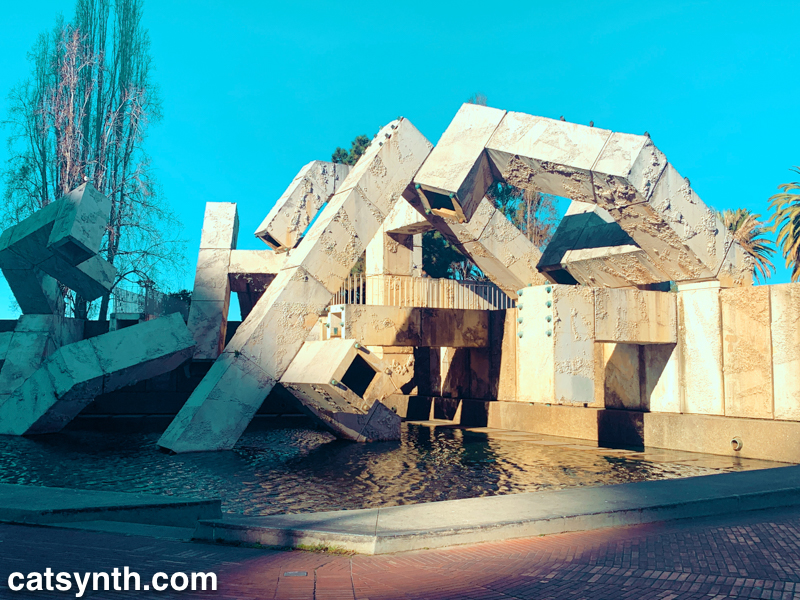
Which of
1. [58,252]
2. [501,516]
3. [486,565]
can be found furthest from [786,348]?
[58,252]

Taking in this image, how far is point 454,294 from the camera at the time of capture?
21906 millimetres

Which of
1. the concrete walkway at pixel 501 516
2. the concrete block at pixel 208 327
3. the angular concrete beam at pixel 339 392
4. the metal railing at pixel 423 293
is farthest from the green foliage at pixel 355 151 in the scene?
the concrete walkway at pixel 501 516

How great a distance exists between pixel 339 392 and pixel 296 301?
192 cm

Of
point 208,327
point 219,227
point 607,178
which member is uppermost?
point 219,227

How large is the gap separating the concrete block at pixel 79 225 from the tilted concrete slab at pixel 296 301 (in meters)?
3.68

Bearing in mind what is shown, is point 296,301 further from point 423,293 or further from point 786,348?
point 423,293

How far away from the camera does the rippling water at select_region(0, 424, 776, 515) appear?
25.0ft

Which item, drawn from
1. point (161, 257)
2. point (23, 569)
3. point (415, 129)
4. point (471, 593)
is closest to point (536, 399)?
point (415, 129)

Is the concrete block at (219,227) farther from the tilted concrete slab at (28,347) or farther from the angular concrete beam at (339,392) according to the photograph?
the angular concrete beam at (339,392)

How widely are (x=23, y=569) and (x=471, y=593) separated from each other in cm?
260

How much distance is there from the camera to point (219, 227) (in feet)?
61.9

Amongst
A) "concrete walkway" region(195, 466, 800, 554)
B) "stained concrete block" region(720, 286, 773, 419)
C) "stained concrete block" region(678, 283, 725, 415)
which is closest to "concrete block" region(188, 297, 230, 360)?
"stained concrete block" region(678, 283, 725, 415)

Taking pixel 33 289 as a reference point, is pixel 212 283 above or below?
above

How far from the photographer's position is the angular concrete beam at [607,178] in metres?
11.1
